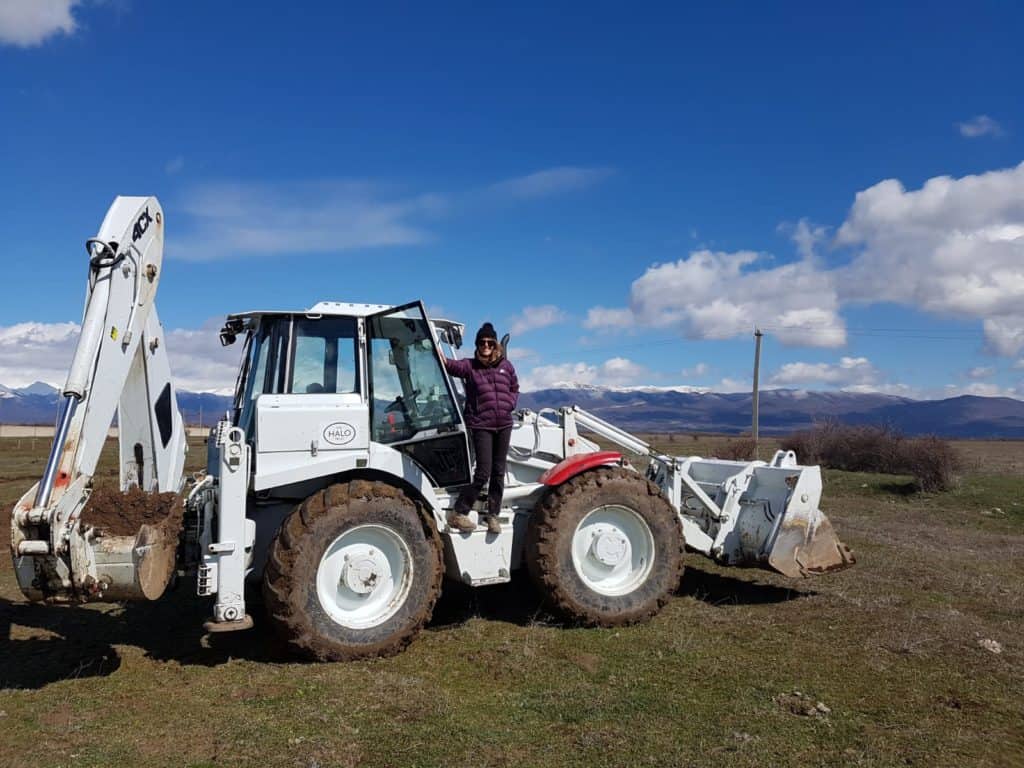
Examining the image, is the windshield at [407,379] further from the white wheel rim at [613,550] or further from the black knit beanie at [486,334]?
the white wheel rim at [613,550]

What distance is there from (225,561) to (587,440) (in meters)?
3.72

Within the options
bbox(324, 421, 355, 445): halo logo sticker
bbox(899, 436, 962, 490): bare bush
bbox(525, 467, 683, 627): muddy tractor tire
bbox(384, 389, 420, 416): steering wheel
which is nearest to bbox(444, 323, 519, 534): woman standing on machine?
A: bbox(384, 389, 420, 416): steering wheel

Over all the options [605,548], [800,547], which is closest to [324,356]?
[605,548]

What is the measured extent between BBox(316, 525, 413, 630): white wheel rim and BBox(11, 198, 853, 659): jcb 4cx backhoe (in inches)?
0.6

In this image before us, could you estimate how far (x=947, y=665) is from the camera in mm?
6012

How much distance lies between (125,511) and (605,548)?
400 centimetres

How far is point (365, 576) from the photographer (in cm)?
642

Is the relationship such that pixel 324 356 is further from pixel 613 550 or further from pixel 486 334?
pixel 613 550

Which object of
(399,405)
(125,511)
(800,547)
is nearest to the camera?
(125,511)

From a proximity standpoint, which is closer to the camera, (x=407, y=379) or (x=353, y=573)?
(x=353, y=573)

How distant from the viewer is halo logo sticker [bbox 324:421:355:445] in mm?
6473

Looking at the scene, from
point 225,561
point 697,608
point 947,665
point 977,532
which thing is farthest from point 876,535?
point 225,561

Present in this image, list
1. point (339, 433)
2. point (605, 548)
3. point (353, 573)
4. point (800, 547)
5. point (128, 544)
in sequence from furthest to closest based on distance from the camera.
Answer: point (800, 547) < point (605, 548) < point (339, 433) < point (353, 573) < point (128, 544)

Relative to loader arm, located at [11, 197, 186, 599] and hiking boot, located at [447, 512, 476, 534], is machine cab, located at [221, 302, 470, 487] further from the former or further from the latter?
loader arm, located at [11, 197, 186, 599]
